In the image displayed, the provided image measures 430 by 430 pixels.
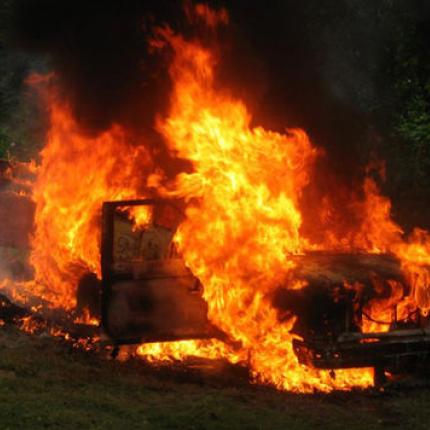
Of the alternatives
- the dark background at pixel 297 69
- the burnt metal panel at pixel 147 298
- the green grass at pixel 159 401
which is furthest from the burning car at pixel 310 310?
the dark background at pixel 297 69

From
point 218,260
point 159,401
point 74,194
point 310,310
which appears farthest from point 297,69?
point 159,401

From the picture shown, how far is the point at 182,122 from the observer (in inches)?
416

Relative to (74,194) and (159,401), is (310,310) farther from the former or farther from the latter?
(74,194)

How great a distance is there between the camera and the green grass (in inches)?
254

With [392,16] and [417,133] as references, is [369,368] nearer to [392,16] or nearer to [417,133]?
[417,133]

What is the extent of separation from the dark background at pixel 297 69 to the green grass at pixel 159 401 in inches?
188

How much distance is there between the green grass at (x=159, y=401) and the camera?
6.45 m

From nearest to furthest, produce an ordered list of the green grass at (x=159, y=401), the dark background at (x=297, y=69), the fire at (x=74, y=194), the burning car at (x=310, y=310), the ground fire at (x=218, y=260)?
the green grass at (x=159, y=401) < the burning car at (x=310, y=310) < the ground fire at (x=218, y=260) < the fire at (x=74, y=194) < the dark background at (x=297, y=69)

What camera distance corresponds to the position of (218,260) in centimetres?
848

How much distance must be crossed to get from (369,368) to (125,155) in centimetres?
547

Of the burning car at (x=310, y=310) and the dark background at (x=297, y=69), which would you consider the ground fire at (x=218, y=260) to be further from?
the dark background at (x=297, y=69)

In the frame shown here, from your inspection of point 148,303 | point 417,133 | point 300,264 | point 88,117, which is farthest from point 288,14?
point 148,303

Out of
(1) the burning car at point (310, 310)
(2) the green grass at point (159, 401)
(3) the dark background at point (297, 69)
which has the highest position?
(3) the dark background at point (297, 69)

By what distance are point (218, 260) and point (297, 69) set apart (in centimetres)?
660
